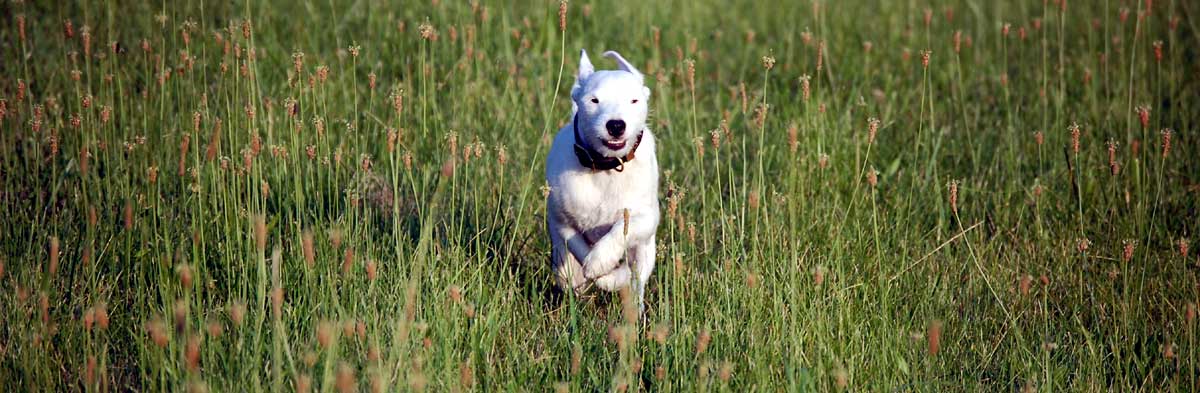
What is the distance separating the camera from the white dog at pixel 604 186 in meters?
4.11

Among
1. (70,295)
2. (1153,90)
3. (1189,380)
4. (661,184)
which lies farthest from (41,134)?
(1153,90)

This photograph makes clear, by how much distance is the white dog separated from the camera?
4105mm

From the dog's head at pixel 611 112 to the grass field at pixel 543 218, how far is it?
0.16 metres

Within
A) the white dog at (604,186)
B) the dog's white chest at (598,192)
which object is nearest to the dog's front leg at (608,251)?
the white dog at (604,186)

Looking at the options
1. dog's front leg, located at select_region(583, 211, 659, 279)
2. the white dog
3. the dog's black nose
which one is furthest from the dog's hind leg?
the dog's black nose

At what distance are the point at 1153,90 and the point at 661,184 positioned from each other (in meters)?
2.63

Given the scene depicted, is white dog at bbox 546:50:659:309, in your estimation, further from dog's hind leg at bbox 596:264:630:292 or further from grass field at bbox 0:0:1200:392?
grass field at bbox 0:0:1200:392

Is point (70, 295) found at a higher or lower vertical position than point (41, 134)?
lower

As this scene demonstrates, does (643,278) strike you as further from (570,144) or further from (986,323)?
(986,323)

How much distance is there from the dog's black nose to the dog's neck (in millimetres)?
160

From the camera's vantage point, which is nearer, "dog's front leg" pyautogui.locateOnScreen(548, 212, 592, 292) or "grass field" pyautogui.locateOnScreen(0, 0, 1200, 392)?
"grass field" pyautogui.locateOnScreen(0, 0, 1200, 392)

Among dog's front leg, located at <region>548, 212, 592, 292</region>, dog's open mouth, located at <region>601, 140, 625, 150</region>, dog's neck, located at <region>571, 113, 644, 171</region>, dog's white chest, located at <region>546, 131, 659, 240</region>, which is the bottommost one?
dog's front leg, located at <region>548, 212, 592, 292</region>

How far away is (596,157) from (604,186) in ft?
0.42

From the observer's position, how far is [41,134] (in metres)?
5.14
